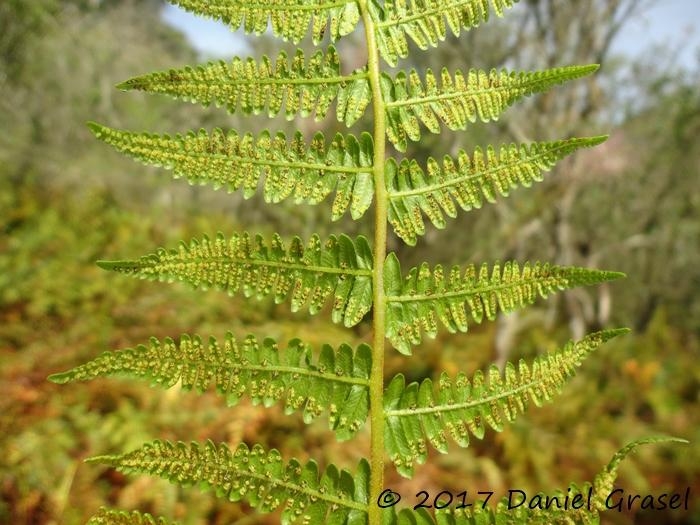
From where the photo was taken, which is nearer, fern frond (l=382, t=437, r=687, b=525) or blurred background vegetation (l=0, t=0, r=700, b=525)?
fern frond (l=382, t=437, r=687, b=525)

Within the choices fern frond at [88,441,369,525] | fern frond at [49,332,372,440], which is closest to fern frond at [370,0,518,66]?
fern frond at [49,332,372,440]

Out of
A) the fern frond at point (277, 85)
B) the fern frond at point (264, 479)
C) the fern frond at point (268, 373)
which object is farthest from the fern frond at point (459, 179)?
the fern frond at point (264, 479)

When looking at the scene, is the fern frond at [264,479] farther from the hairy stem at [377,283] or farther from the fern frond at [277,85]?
the fern frond at [277,85]

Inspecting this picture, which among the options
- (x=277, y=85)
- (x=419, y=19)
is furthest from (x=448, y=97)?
(x=277, y=85)

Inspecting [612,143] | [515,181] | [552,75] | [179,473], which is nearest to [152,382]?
[179,473]

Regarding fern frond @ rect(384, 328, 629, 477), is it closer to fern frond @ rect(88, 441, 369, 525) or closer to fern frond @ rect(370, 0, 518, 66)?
fern frond @ rect(88, 441, 369, 525)

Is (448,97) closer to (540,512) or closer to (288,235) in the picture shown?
(540,512)

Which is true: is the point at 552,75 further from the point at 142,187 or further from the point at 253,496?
the point at 142,187
